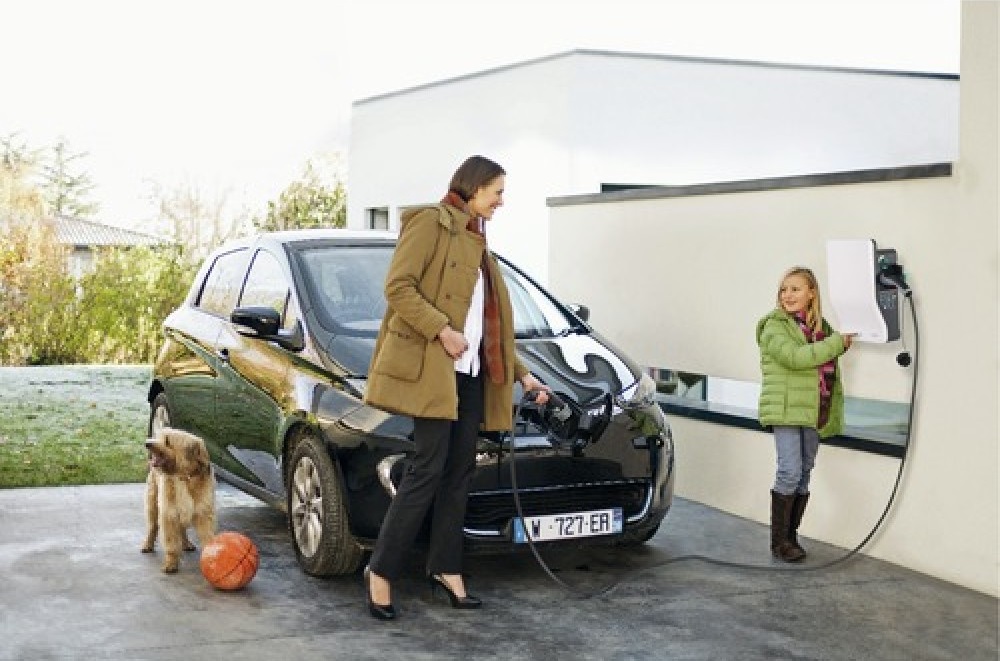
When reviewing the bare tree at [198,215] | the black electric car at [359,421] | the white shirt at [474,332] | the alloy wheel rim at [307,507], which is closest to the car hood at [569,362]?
the black electric car at [359,421]

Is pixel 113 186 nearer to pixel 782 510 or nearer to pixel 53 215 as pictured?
pixel 53 215

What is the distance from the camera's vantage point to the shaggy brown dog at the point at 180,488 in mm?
7141

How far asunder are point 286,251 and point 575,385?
1.88 meters

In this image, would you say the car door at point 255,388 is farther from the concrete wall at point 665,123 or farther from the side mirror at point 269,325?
the concrete wall at point 665,123

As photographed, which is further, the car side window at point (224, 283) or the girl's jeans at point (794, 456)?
the car side window at point (224, 283)

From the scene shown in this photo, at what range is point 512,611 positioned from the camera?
6.58 metres

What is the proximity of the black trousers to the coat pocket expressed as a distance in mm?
220

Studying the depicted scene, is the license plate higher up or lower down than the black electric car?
lower down

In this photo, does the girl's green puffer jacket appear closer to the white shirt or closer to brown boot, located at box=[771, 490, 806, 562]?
brown boot, located at box=[771, 490, 806, 562]

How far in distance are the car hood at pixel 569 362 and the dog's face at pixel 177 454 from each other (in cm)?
85

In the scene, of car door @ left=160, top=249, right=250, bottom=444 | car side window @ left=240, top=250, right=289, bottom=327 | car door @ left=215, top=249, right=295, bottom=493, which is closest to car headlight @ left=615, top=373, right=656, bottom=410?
car door @ left=215, top=249, right=295, bottom=493

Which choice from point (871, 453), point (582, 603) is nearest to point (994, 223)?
point (871, 453)

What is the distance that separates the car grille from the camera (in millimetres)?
6754

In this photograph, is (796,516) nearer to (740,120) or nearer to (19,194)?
(740,120)
